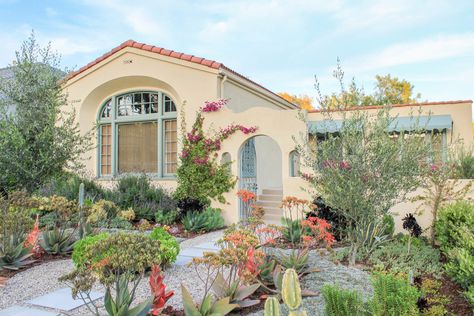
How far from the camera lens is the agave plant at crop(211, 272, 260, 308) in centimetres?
436

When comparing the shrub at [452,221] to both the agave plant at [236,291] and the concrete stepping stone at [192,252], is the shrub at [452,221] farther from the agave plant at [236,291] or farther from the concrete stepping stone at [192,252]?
the concrete stepping stone at [192,252]

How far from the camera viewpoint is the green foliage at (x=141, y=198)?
11211 mm

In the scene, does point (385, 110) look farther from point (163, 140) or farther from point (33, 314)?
point (163, 140)

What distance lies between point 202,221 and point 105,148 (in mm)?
6554

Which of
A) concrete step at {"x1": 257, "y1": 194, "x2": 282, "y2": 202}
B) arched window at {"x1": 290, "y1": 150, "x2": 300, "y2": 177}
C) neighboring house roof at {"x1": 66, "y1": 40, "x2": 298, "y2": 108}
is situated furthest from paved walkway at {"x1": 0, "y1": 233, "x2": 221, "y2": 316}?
concrete step at {"x1": 257, "y1": 194, "x2": 282, "y2": 202}

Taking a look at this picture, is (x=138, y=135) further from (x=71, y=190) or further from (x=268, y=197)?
(x=268, y=197)

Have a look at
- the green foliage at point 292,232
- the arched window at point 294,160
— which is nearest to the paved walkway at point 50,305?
the green foliage at point 292,232

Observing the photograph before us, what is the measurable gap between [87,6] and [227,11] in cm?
413

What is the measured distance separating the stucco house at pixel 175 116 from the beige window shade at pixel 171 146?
37 millimetres

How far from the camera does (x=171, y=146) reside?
13.4 m

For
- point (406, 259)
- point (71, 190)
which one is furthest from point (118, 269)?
point (71, 190)

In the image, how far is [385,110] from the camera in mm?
6504

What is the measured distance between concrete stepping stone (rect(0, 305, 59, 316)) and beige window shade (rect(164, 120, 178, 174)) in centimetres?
859

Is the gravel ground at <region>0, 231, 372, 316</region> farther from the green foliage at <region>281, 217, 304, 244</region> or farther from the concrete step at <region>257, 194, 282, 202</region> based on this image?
the concrete step at <region>257, 194, 282, 202</region>
